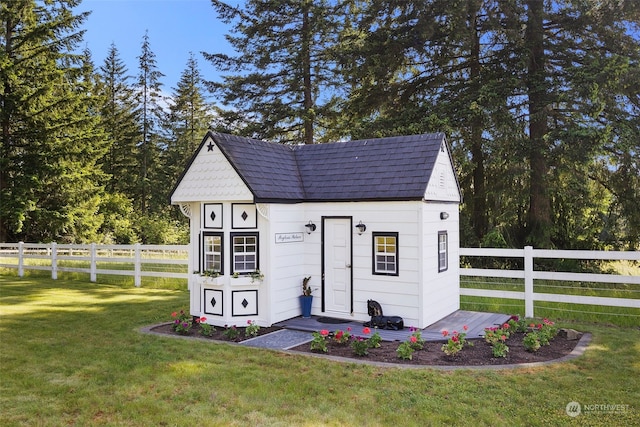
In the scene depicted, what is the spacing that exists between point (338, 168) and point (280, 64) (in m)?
14.1

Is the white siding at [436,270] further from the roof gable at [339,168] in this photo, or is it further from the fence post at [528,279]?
the fence post at [528,279]

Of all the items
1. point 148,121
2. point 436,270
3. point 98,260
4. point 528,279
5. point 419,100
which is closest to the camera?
point 436,270

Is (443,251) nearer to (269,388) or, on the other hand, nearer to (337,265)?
(337,265)

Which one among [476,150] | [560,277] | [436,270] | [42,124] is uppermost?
[42,124]

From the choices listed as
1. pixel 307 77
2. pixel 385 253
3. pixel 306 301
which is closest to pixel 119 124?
pixel 307 77

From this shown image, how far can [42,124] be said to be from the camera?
77.5ft

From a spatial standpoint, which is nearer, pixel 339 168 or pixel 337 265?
pixel 337 265

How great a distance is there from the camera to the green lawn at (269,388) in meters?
5.01

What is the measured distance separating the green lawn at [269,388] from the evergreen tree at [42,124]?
1745cm

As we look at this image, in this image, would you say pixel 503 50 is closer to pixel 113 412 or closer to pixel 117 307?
pixel 117 307

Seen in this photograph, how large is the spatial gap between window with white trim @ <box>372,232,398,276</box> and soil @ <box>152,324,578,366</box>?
1639mm

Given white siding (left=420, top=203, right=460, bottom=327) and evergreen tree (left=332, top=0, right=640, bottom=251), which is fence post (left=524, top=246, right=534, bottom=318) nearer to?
white siding (left=420, top=203, right=460, bottom=327)

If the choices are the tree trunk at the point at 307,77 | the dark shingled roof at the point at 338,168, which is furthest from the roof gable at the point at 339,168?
the tree trunk at the point at 307,77

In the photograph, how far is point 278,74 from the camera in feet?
75.8
